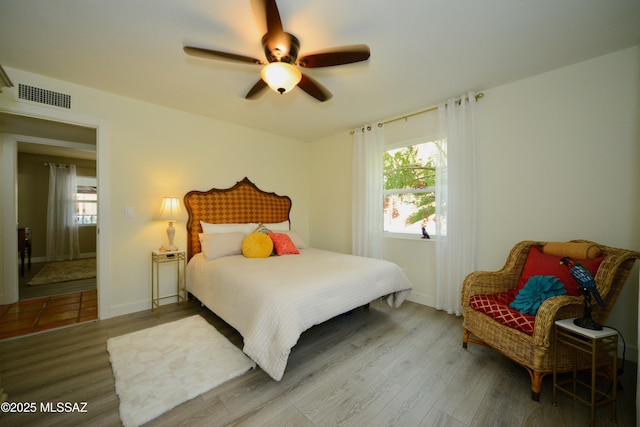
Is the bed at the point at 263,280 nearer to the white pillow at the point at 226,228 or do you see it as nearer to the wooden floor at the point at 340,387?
the white pillow at the point at 226,228

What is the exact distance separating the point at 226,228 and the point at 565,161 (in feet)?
12.5

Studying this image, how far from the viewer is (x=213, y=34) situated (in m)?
1.83

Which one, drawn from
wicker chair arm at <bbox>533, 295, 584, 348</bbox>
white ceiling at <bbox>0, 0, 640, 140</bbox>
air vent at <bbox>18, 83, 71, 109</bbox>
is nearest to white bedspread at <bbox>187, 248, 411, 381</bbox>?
wicker chair arm at <bbox>533, 295, 584, 348</bbox>

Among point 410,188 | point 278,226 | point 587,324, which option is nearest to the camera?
point 587,324

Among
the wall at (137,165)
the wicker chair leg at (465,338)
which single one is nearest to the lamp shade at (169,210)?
the wall at (137,165)

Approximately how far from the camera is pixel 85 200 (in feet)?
19.7

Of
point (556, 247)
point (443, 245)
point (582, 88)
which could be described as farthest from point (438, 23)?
point (443, 245)

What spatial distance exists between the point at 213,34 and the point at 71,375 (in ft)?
8.86

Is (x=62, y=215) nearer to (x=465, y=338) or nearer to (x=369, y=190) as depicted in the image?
(x=369, y=190)

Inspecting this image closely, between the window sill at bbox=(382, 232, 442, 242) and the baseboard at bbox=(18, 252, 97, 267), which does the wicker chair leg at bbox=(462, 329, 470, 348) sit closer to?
the window sill at bbox=(382, 232, 442, 242)

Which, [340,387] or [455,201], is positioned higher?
[455,201]

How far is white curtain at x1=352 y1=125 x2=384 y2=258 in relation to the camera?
355 cm

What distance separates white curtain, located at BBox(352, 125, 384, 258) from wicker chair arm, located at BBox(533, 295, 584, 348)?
2.03 meters

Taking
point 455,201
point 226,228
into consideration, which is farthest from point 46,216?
point 455,201
